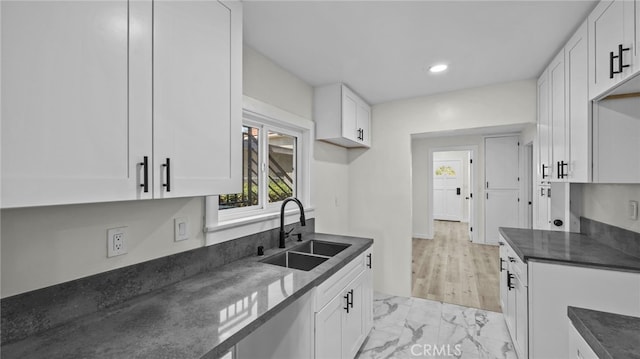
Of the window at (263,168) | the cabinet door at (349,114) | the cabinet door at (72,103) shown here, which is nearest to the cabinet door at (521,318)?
the cabinet door at (349,114)

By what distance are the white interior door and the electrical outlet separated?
26.6 feet

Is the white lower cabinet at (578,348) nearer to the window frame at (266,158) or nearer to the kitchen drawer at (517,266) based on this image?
the kitchen drawer at (517,266)

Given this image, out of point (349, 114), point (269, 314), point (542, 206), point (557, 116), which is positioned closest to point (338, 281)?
point (269, 314)

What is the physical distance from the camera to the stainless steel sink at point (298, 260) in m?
2.00

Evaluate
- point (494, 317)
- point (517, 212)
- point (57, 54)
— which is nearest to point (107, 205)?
point (57, 54)

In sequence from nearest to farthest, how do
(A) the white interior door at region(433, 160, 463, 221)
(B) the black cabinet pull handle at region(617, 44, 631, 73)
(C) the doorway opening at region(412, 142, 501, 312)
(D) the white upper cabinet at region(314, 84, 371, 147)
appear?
1. (B) the black cabinet pull handle at region(617, 44, 631, 73)
2. (D) the white upper cabinet at region(314, 84, 371, 147)
3. (C) the doorway opening at region(412, 142, 501, 312)
4. (A) the white interior door at region(433, 160, 463, 221)

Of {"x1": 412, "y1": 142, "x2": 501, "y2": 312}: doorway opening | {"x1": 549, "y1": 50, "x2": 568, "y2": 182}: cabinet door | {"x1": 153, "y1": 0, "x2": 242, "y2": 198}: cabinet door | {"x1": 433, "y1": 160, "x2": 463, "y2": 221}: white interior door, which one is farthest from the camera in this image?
{"x1": 433, "y1": 160, "x2": 463, "y2": 221}: white interior door

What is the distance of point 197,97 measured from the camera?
3.85ft

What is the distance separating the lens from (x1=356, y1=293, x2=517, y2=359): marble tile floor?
2.21 m

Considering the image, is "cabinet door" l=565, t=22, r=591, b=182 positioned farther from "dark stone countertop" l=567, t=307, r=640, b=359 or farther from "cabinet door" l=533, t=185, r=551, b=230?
"cabinet door" l=533, t=185, r=551, b=230

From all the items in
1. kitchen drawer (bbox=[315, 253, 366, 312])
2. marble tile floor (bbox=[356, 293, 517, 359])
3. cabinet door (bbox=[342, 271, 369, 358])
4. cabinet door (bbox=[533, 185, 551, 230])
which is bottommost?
marble tile floor (bbox=[356, 293, 517, 359])

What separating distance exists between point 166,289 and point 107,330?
0.36 metres

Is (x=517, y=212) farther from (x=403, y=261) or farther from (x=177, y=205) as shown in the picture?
(x=177, y=205)

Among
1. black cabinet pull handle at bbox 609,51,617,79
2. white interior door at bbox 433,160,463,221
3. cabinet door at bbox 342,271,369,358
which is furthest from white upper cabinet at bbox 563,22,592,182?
white interior door at bbox 433,160,463,221
